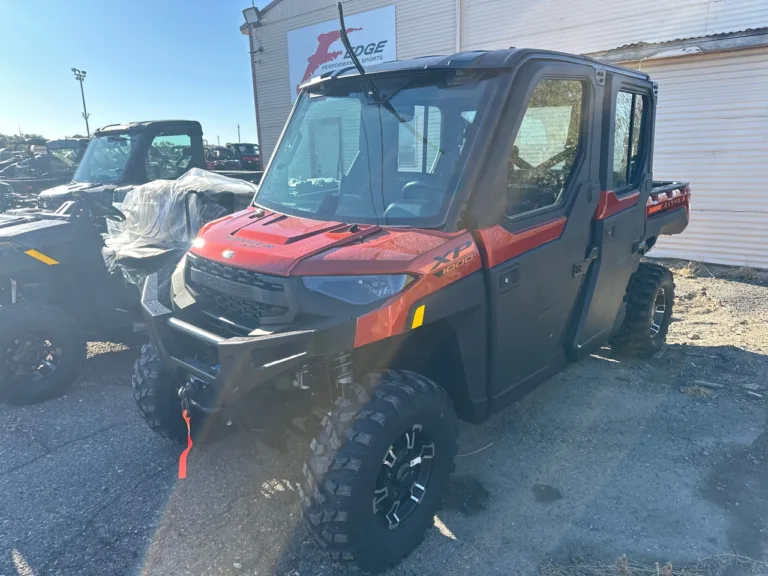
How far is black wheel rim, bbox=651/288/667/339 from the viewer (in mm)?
5125

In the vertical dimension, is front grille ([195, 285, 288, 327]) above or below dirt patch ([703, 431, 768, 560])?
above

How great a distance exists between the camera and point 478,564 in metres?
2.69

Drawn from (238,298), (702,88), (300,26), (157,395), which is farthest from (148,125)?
(300,26)

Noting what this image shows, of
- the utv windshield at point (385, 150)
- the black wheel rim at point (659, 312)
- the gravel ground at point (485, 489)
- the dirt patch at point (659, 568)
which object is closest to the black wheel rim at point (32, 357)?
the gravel ground at point (485, 489)

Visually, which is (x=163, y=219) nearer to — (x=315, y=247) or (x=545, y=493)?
(x=315, y=247)

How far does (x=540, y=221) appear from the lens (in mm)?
3119

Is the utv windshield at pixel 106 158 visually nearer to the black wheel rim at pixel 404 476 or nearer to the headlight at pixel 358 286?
the headlight at pixel 358 286

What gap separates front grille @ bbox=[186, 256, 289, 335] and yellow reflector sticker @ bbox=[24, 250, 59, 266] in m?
2.29

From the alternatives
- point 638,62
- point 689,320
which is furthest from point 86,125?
point 689,320

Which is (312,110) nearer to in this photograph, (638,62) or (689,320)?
(689,320)

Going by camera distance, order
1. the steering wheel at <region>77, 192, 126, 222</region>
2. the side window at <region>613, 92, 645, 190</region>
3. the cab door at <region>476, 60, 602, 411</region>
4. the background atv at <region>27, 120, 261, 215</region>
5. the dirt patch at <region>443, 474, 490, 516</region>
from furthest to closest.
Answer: the background atv at <region>27, 120, 261, 215</region>, the steering wheel at <region>77, 192, 126, 222</region>, the side window at <region>613, 92, 645, 190</region>, the dirt patch at <region>443, 474, 490, 516</region>, the cab door at <region>476, 60, 602, 411</region>

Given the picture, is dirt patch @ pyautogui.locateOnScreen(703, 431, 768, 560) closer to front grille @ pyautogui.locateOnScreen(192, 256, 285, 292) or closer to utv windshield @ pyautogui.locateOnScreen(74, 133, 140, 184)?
front grille @ pyautogui.locateOnScreen(192, 256, 285, 292)

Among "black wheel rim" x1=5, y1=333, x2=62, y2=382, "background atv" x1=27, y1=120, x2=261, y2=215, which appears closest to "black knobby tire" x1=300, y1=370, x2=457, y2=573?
"black wheel rim" x1=5, y1=333, x2=62, y2=382

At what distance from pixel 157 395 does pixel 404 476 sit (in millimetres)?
1632
